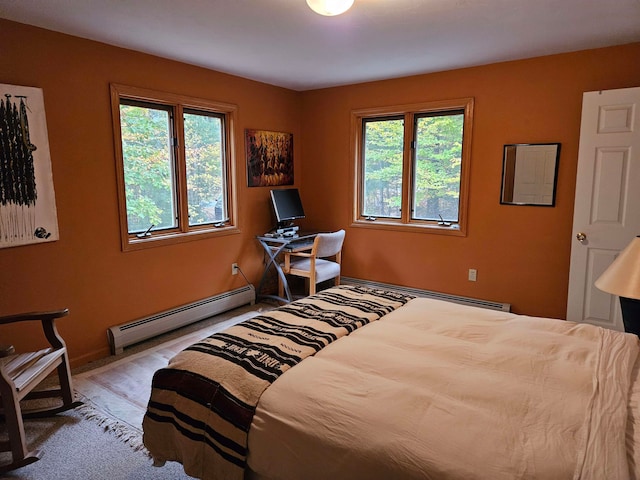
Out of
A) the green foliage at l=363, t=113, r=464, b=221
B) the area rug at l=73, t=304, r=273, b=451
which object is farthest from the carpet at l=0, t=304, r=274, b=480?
the green foliage at l=363, t=113, r=464, b=221

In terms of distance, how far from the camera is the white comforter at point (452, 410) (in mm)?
1091

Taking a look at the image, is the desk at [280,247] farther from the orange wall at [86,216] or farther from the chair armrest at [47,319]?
the chair armrest at [47,319]

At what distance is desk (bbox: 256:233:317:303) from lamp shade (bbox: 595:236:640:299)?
8.90ft

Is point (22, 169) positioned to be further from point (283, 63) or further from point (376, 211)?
point (376, 211)

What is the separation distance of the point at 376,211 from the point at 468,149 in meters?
1.17

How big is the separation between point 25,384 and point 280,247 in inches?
93.8

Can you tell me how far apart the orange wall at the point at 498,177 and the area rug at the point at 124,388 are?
2.22 m

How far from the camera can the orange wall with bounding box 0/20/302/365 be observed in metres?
2.55

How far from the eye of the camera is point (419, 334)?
1.89m

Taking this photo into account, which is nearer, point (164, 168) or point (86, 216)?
point (86, 216)

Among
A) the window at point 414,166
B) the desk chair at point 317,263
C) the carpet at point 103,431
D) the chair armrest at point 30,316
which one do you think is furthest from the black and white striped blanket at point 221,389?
the window at point 414,166

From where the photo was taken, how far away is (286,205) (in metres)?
4.41

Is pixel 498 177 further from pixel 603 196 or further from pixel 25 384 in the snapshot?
pixel 25 384

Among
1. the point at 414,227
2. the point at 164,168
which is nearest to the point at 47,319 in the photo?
the point at 164,168
